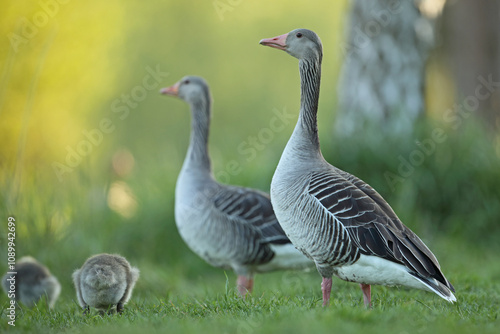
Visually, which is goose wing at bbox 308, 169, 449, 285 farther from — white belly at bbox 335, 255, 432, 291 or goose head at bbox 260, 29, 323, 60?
goose head at bbox 260, 29, 323, 60

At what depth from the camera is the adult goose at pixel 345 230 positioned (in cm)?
543

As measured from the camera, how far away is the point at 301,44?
649cm

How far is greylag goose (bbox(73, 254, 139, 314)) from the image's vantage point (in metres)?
5.79

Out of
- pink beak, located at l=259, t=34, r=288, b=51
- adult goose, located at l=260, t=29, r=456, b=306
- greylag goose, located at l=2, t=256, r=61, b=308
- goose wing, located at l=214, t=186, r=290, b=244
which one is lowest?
Result: greylag goose, located at l=2, t=256, r=61, b=308

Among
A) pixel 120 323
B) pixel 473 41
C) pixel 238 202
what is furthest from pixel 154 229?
pixel 473 41

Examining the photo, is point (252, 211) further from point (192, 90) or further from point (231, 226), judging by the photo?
point (192, 90)

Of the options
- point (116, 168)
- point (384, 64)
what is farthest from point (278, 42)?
point (116, 168)

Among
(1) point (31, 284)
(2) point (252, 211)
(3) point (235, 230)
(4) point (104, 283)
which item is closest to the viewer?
(4) point (104, 283)

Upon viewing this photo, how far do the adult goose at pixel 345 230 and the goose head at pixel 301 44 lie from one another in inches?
36.8

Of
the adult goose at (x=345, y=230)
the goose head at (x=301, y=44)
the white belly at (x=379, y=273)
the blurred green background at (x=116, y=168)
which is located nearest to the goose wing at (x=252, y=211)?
the adult goose at (x=345, y=230)

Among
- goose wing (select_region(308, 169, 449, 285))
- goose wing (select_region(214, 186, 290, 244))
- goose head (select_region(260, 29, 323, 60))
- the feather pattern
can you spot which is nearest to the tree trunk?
goose wing (select_region(214, 186, 290, 244))

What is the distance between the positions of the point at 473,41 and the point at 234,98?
2381 centimetres

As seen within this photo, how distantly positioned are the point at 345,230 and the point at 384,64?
7273 mm

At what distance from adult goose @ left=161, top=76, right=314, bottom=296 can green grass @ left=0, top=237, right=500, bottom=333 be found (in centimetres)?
36
